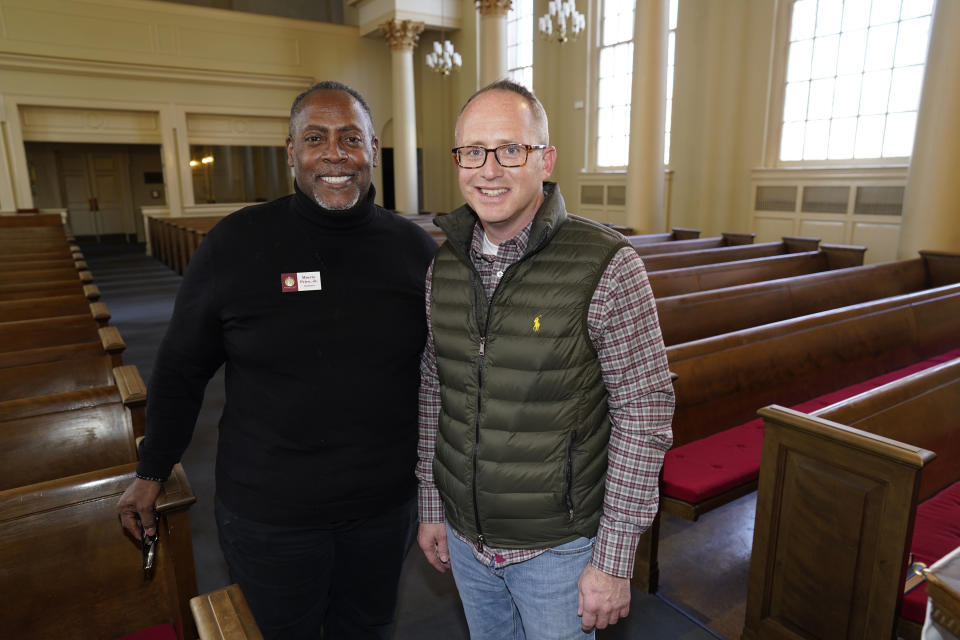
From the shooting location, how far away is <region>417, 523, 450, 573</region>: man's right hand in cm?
134

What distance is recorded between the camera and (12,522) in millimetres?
1282

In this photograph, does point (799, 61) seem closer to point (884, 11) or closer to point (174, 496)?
point (884, 11)

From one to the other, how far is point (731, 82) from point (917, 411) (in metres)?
7.13

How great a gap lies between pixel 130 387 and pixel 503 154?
168 centimetres

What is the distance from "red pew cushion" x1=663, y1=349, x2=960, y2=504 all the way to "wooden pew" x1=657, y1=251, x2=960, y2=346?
0.68 metres

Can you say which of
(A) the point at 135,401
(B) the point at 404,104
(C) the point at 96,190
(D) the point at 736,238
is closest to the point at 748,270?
(D) the point at 736,238

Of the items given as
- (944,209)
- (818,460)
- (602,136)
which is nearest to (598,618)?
(818,460)

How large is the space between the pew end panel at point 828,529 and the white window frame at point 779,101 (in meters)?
6.67

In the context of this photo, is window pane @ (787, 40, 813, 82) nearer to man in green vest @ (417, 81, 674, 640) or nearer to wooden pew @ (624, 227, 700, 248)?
wooden pew @ (624, 227, 700, 248)

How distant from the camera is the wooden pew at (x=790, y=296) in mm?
3322

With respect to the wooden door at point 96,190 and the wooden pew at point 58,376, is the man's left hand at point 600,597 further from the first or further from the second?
the wooden door at point 96,190

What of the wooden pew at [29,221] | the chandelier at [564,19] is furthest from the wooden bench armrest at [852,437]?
the wooden pew at [29,221]

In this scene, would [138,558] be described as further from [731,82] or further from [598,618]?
[731,82]

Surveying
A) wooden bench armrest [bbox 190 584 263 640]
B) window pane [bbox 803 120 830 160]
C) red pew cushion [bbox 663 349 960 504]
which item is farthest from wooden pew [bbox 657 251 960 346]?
window pane [bbox 803 120 830 160]
